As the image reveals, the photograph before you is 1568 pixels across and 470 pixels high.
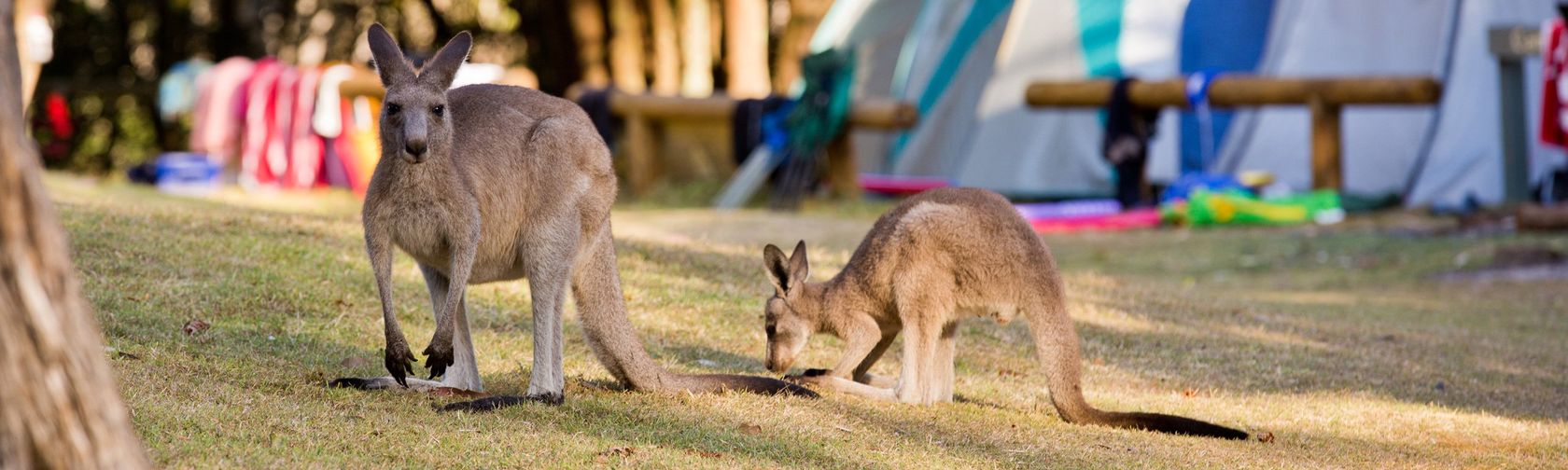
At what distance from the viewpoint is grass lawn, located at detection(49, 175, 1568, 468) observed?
168 inches

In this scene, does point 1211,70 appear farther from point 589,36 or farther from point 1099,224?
point 589,36

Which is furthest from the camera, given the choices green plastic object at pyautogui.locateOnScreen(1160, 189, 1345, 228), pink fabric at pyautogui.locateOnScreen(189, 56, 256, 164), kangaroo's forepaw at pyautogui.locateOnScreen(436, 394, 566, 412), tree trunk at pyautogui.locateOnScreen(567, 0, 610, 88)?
tree trunk at pyautogui.locateOnScreen(567, 0, 610, 88)

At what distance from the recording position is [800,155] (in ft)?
46.6

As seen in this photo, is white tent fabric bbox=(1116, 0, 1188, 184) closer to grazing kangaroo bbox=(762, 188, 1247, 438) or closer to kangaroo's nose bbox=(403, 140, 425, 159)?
grazing kangaroo bbox=(762, 188, 1247, 438)

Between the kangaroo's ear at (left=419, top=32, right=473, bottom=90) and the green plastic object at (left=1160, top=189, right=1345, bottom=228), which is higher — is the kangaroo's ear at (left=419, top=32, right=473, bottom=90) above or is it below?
above

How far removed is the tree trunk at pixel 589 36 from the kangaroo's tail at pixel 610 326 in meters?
14.2

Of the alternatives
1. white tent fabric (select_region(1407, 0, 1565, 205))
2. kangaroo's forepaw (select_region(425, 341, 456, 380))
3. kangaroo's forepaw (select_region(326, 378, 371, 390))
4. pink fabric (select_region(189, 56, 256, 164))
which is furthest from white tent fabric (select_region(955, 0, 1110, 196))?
kangaroo's forepaw (select_region(425, 341, 456, 380))

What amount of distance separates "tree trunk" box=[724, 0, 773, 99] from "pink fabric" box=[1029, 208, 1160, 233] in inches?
217

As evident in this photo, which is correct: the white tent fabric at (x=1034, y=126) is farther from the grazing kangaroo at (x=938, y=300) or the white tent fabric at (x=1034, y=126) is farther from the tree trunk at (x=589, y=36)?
the grazing kangaroo at (x=938, y=300)

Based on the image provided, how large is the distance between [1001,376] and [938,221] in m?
1.06

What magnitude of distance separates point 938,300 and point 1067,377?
1.51 feet

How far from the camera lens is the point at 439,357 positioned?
4352 mm

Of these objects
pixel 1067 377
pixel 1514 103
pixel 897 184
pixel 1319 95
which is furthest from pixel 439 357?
pixel 897 184

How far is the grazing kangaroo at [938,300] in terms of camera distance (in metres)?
5.06
